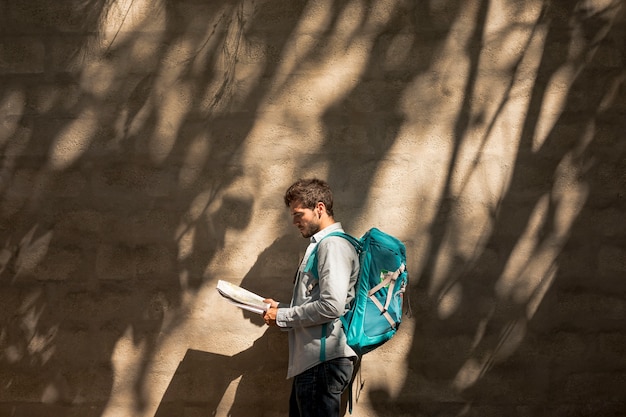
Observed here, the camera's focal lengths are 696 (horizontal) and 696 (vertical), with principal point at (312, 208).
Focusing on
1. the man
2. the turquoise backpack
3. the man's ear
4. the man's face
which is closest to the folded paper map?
the man

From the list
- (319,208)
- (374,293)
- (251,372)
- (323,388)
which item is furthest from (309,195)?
(251,372)

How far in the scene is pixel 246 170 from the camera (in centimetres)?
416

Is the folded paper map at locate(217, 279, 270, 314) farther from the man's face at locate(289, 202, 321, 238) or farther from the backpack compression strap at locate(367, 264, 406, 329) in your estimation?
the backpack compression strap at locate(367, 264, 406, 329)

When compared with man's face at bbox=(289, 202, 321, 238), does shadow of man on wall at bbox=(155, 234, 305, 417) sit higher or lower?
lower

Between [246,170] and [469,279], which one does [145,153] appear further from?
[469,279]

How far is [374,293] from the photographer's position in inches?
141

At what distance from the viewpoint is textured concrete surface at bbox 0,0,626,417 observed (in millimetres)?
4141

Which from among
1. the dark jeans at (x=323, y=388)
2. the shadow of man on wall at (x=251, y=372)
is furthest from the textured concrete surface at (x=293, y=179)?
the dark jeans at (x=323, y=388)

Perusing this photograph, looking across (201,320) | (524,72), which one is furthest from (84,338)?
(524,72)

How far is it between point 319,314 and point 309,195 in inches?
24.6

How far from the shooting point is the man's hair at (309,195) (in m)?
3.54

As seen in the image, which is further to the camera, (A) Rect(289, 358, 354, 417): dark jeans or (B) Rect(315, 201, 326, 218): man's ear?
(B) Rect(315, 201, 326, 218): man's ear

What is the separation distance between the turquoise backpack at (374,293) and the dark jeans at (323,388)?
146 millimetres

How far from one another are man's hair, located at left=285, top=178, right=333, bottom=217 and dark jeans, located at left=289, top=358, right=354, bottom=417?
77 cm
